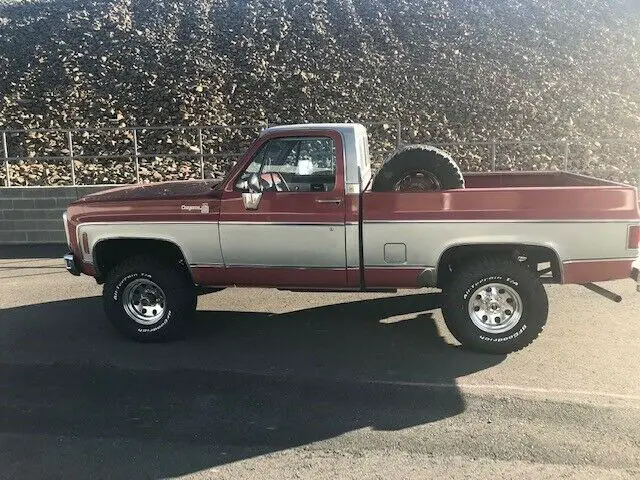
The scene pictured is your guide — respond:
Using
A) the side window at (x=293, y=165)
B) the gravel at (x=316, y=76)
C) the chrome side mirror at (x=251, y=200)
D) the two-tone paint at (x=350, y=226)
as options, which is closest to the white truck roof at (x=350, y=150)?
the two-tone paint at (x=350, y=226)

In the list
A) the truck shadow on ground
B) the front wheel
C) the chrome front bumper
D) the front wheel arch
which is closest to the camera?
the truck shadow on ground

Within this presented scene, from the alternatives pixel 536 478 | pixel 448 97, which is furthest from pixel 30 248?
pixel 448 97

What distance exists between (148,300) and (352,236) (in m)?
2.09

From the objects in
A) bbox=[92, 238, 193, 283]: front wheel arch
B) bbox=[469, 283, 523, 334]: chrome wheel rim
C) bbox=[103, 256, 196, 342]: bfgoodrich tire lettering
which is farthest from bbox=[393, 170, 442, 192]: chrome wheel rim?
bbox=[103, 256, 196, 342]: bfgoodrich tire lettering

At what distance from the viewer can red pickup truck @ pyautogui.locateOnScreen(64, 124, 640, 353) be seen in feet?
17.4

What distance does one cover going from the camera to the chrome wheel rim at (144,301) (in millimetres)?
6039

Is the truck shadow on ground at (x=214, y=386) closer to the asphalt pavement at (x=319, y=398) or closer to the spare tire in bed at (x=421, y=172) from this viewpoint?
the asphalt pavement at (x=319, y=398)

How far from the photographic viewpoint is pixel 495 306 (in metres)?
5.52

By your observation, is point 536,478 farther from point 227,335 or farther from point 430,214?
point 227,335

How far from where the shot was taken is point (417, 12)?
2572 centimetres

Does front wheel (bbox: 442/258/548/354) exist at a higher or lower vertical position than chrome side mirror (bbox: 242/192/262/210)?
lower

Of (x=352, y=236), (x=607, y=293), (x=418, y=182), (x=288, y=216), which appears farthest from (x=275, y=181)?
(x=607, y=293)

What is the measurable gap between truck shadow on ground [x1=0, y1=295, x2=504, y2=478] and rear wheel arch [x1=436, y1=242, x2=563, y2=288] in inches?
28.9

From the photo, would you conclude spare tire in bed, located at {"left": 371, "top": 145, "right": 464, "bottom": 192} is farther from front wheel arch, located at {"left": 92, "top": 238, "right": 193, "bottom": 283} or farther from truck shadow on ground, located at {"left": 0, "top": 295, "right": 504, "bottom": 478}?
front wheel arch, located at {"left": 92, "top": 238, "right": 193, "bottom": 283}
